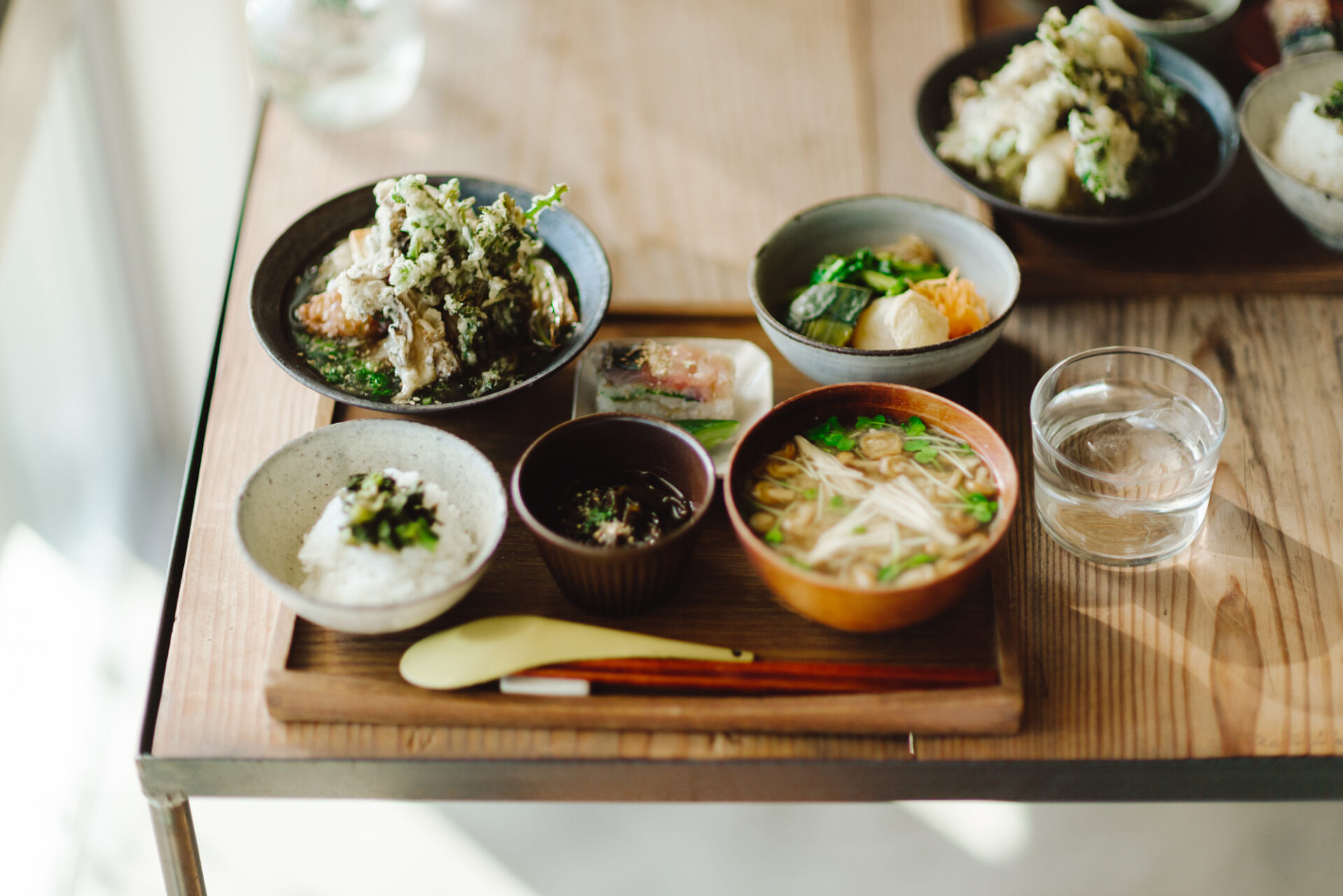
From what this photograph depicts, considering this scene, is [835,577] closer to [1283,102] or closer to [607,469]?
[607,469]

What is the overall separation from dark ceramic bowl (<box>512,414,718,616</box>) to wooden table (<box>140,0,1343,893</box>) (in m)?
0.18

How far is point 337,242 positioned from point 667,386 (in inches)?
24.2

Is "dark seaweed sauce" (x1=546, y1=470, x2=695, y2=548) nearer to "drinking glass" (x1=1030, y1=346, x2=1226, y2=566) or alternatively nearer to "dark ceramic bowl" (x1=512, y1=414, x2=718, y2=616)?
"dark ceramic bowl" (x1=512, y1=414, x2=718, y2=616)

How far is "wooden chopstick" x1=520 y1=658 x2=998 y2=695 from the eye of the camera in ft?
4.51

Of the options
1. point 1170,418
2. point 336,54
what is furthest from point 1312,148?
point 336,54

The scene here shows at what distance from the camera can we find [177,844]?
1.45m

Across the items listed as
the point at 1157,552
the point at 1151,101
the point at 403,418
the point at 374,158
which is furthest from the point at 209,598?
the point at 1151,101

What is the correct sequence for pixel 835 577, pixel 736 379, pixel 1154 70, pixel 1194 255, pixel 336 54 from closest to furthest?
pixel 835 577
pixel 736 379
pixel 1194 255
pixel 1154 70
pixel 336 54

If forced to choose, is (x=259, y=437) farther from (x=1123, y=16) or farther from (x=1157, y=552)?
(x=1123, y=16)

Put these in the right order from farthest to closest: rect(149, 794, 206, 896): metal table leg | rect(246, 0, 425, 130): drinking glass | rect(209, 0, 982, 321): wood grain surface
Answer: rect(246, 0, 425, 130): drinking glass, rect(209, 0, 982, 321): wood grain surface, rect(149, 794, 206, 896): metal table leg

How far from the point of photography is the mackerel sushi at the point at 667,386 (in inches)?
65.2

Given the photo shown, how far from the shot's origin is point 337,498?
142cm

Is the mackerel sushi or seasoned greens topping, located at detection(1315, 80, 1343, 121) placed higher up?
seasoned greens topping, located at detection(1315, 80, 1343, 121)

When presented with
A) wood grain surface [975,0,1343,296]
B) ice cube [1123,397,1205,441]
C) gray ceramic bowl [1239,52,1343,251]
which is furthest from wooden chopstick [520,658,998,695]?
A: gray ceramic bowl [1239,52,1343,251]
